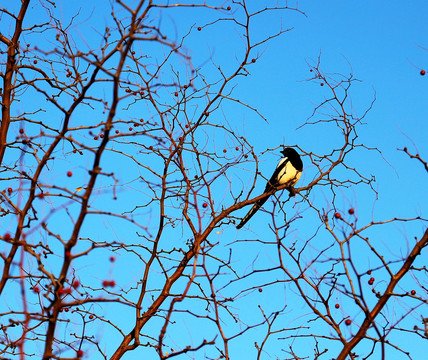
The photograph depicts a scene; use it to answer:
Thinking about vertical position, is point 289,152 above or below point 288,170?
above

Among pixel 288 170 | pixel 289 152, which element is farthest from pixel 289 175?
pixel 289 152

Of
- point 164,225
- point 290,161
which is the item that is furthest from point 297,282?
point 290,161

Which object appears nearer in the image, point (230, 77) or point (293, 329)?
point (293, 329)

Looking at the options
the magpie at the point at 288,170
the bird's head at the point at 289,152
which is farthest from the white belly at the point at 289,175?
the bird's head at the point at 289,152

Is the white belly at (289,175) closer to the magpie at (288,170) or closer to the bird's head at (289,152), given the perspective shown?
the magpie at (288,170)

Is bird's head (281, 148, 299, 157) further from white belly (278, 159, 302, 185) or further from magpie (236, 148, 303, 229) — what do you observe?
white belly (278, 159, 302, 185)

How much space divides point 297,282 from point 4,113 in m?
2.21

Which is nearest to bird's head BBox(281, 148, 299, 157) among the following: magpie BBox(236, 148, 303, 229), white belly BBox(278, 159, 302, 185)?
magpie BBox(236, 148, 303, 229)

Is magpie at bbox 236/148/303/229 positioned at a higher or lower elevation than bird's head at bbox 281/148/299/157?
lower

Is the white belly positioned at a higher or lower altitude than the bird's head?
lower

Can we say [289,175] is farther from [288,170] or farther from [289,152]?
[289,152]

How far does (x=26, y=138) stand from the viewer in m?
3.45

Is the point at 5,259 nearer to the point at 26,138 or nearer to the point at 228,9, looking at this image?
the point at 26,138

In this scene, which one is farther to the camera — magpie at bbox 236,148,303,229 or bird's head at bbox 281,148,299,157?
bird's head at bbox 281,148,299,157
